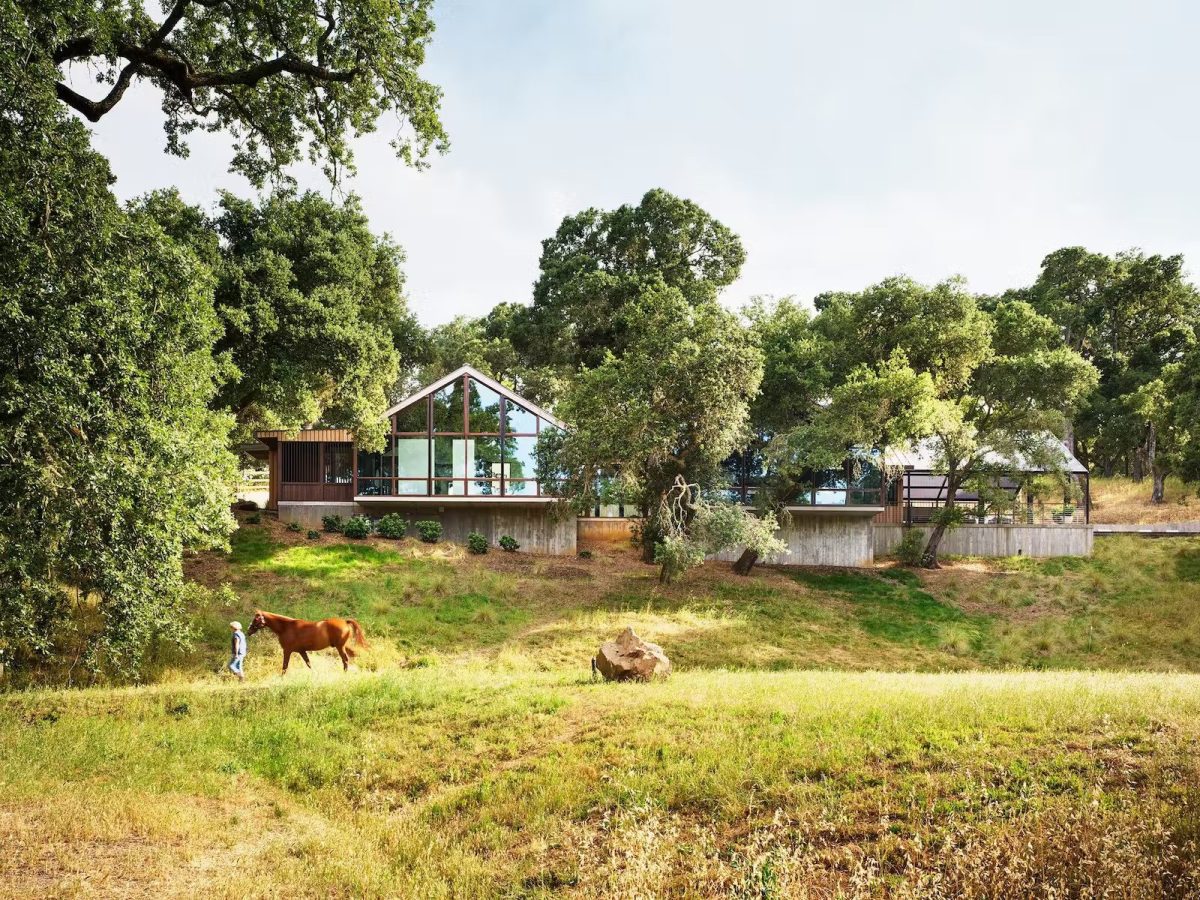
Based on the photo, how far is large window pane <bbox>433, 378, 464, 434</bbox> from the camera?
27.2 meters

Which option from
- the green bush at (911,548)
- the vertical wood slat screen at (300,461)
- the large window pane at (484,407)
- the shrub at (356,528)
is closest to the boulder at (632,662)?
the large window pane at (484,407)

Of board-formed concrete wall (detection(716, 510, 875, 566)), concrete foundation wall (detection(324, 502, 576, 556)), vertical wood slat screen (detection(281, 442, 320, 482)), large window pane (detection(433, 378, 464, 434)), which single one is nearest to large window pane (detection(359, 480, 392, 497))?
concrete foundation wall (detection(324, 502, 576, 556))

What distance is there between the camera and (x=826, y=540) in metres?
29.2

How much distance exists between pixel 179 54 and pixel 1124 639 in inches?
1139

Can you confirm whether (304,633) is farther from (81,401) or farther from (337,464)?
(337,464)

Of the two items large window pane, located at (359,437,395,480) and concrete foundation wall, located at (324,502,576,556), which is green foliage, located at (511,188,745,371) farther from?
large window pane, located at (359,437,395,480)

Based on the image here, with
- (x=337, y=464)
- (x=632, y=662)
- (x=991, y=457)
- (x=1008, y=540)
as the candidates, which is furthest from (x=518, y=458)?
(x=1008, y=540)

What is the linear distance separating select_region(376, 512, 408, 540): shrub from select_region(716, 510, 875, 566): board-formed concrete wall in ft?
43.2

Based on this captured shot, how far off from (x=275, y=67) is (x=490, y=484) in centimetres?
1596

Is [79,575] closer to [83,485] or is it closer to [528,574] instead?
[83,485]

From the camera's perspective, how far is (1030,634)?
21031 millimetres

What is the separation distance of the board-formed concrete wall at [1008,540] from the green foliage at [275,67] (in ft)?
84.3

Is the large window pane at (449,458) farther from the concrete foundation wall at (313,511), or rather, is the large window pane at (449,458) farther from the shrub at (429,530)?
the concrete foundation wall at (313,511)

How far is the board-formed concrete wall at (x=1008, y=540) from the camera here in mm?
30547
